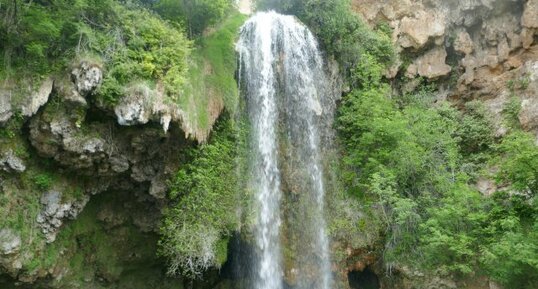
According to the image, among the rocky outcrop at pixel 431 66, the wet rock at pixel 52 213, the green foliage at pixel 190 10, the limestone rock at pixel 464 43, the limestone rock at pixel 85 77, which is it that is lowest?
→ the wet rock at pixel 52 213

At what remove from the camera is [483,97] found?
1652 cm

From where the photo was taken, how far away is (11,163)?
885cm

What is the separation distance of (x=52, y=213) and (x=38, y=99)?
→ 2538mm

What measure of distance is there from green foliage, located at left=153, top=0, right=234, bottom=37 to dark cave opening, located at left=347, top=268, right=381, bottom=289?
8936 mm

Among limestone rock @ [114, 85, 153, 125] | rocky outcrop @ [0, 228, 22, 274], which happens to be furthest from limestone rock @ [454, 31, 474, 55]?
rocky outcrop @ [0, 228, 22, 274]

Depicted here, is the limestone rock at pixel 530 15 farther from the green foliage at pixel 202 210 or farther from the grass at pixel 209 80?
the green foliage at pixel 202 210

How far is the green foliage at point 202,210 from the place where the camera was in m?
10.3

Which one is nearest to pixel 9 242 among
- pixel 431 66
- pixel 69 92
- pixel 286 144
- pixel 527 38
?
pixel 69 92

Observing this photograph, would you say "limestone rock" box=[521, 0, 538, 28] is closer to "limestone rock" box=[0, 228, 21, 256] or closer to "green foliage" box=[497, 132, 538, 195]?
"green foliage" box=[497, 132, 538, 195]

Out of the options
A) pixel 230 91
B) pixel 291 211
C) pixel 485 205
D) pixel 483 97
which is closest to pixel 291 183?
pixel 291 211

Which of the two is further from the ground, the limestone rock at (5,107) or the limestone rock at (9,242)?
the limestone rock at (5,107)

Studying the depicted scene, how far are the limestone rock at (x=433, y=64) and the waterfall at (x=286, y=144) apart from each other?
4.99 metres

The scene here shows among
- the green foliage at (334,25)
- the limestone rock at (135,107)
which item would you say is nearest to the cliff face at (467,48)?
the green foliage at (334,25)

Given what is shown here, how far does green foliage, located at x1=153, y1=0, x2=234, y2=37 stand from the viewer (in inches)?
454
